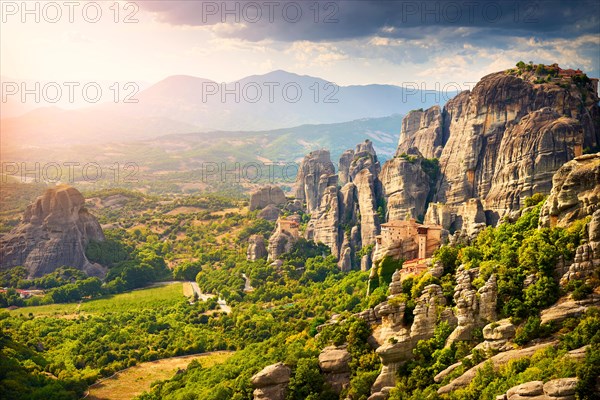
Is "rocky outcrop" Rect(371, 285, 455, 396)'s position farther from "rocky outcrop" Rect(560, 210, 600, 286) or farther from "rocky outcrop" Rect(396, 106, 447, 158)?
"rocky outcrop" Rect(396, 106, 447, 158)

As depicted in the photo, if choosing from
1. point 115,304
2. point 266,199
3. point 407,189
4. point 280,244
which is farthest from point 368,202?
point 266,199

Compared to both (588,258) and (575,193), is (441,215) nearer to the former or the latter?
(575,193)

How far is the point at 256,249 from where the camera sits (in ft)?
277

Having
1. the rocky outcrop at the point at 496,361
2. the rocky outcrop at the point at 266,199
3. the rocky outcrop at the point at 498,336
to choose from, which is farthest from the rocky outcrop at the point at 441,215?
the rocky outcrop at the point at 266,199

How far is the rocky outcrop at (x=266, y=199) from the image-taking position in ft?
350

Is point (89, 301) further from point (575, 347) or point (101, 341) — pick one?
point (575, 347)

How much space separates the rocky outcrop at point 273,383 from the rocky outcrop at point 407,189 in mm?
36970

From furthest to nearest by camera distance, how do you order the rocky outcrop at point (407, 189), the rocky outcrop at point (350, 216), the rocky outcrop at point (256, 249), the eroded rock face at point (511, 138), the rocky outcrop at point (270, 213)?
the rocky outcrop at point (270, 213), the rocky outcrop at point (256, 249), the rocky outcrop at point (350, 216), the rocky outcrop at point (407, 189), the eroded rock face at point (511, 138)

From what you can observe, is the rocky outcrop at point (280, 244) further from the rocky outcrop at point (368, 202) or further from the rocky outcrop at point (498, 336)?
the rocky outcrop at point (498, 336)

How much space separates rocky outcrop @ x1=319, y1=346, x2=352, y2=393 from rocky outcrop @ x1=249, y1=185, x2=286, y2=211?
70810 mm

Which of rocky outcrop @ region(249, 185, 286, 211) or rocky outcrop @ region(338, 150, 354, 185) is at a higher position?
rocky outcrop @ region(338, 150, 354, 185)

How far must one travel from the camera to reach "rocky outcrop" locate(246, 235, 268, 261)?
277 feet

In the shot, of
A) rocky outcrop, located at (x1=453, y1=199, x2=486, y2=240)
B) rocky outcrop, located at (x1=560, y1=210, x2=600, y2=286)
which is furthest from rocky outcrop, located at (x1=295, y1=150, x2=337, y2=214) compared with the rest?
rocky outcrop, located at (x1=560, y1=210, x2=600, y2=286)

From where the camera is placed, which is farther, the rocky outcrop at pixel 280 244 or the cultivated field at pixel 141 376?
the rocky outcrop at pixel 280 244
